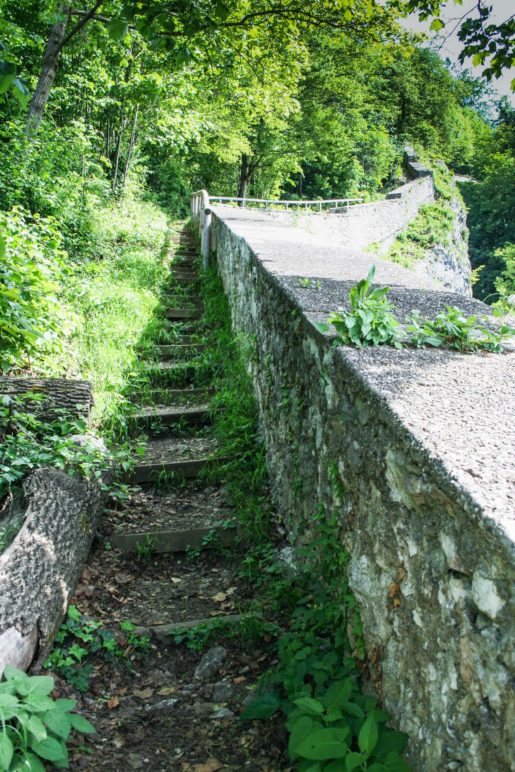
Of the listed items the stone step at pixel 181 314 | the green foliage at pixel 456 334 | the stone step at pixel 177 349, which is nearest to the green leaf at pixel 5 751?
the green foliage at pixel 456 334

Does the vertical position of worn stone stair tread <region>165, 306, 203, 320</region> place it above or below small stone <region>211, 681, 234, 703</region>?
above

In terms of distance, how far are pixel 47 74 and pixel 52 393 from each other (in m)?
7.33

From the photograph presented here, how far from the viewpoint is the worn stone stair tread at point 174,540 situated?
3.70 meters

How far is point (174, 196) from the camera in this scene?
1055 inches

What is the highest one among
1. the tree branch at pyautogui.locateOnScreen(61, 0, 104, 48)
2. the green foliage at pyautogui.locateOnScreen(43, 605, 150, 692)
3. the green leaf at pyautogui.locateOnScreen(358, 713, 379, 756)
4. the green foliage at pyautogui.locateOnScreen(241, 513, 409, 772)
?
the tree branch at pyautogui.locateOnScreen(61, 0, 104, 48)

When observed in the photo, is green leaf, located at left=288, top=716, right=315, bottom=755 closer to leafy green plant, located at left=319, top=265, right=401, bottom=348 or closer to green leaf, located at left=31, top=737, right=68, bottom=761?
green leaf, located at left=31, top=737, right=68, bottom=761

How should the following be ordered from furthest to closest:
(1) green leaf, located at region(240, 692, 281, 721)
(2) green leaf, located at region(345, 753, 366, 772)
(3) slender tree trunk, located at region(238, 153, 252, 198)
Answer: (3) slender tree trunk, located at region(238, 153, 252, 198) < (1) green leaf, located at region(240, 692, 281, 721) < (2) green leaf, located at region(345, 753, 366, 772)

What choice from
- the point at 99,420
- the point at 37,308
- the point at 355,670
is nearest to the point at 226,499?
the point at 99,420

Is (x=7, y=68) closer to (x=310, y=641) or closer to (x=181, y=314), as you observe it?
(x=310, y=641)

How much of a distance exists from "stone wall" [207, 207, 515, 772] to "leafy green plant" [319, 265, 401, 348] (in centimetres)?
9

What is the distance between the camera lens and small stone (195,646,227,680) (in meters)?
2.74

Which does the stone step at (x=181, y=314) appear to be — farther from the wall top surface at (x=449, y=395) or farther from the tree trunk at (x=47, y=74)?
A: the wall top surface at (x=449, y=395)

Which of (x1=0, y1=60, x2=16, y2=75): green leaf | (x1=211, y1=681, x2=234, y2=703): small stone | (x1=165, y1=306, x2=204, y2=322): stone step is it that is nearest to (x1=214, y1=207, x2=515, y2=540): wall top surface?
(x1=0, y1=60, x2=16, y2=75): green leaf

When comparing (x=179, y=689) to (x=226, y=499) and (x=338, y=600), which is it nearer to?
(x=338, y=600)
